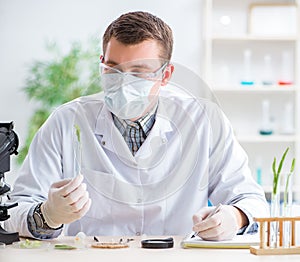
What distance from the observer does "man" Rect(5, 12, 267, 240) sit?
6.31ft

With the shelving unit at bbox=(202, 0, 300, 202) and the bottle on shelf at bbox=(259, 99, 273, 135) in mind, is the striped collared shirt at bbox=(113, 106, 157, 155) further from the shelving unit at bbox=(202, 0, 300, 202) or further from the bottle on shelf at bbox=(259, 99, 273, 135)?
the bottle on shelf at bbox=(259, 99, 273, 135)

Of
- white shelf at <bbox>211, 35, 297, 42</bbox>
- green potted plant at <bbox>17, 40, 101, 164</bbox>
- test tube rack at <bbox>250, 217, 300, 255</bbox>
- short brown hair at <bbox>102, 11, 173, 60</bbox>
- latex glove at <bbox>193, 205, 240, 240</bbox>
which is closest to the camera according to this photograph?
test tube rack at <bbox>250, 217, 300, 255</bbox>

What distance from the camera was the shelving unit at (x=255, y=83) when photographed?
4.86 m

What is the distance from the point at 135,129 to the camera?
2.05m

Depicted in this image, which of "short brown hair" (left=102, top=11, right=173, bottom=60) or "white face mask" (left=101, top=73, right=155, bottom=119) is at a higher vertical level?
"short brown hair" (left=102, top=11, right=173, bottom=60)

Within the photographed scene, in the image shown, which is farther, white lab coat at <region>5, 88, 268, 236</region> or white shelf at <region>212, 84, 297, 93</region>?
white shelf at <region>212, 84, 297, 93</region>

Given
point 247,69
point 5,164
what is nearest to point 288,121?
point 247,69

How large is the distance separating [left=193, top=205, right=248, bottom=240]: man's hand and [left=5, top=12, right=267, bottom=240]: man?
2 cm

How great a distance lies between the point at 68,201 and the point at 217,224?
363 mm

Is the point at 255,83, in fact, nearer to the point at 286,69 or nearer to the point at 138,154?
the point at 286,69

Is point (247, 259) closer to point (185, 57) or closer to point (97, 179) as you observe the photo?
point (97, 179)

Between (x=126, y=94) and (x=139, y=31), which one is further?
(x=139, y=31)

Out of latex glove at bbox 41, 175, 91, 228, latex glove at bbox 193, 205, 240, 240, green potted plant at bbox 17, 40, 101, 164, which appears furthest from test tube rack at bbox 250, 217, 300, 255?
green potted plant at bbox 17, 40, 101, 164

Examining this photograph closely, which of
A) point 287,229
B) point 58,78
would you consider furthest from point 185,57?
point 287,229
